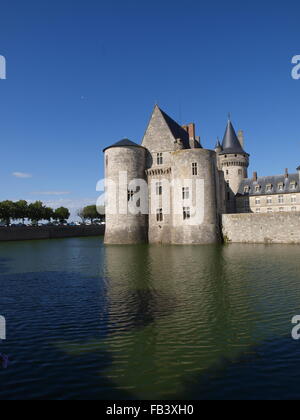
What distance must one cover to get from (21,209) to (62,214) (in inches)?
773

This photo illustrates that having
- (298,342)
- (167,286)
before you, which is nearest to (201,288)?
(167,286)

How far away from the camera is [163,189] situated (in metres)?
38.8

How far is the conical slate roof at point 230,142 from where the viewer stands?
2183 inches

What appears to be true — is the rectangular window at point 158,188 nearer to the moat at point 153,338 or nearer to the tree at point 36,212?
the moat at point 153,338

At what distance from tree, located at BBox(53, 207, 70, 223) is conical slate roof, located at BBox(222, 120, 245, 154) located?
163 ft

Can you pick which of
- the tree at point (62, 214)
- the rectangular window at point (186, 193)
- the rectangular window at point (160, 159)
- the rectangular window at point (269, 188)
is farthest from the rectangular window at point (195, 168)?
the tree at point (62, 214)

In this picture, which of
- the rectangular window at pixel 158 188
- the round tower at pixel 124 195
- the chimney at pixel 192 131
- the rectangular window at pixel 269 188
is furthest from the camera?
the rectangular window at pixel 269 188

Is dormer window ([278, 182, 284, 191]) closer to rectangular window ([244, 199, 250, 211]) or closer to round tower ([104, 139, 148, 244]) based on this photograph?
rectangular window ([244, 199, 250, 211])

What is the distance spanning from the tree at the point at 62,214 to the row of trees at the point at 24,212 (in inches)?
51.0

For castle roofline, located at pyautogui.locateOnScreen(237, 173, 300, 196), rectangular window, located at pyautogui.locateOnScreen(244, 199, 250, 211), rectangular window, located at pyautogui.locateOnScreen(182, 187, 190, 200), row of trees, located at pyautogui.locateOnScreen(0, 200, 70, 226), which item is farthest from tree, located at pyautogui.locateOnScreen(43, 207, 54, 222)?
rectangular window, located at pyautogui.locateOnScreen(182, 187, 190, 200)

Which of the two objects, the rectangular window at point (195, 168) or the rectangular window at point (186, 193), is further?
the rectangular window at point (186, 193)
